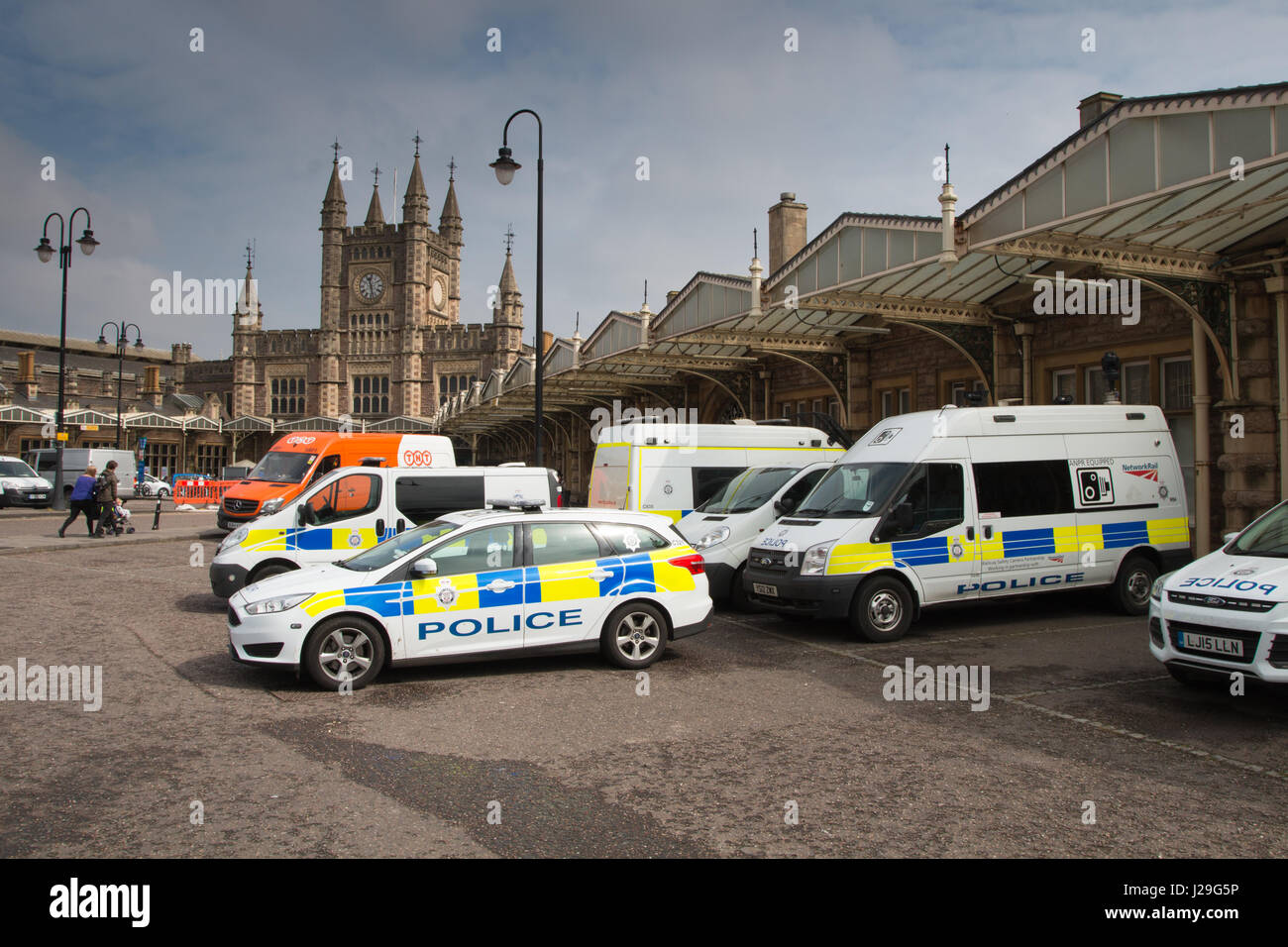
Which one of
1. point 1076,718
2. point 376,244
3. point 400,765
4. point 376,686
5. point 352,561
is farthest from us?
point 376,244

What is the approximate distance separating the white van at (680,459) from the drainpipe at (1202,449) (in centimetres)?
506

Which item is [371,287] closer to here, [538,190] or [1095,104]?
[538,190]

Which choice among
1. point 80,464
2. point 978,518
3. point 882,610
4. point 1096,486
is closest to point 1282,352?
point 1096,486

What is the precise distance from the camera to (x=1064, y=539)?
10.5m

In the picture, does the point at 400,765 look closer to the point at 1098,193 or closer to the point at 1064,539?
the point at 1064,539

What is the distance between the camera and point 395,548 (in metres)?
8.16

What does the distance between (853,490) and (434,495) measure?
18.1 feet

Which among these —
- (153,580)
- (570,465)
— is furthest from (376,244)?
(153,580)

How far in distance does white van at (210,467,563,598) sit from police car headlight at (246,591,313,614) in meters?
3.57

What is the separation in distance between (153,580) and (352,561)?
7827 mm

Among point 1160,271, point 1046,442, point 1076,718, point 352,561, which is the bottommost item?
point 1076,718

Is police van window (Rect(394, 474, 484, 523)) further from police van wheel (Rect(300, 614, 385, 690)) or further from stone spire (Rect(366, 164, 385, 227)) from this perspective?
stone spire (Rect(366, 164, 385, 227))

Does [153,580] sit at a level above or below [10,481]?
below

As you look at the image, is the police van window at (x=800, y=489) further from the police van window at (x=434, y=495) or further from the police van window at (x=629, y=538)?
the police van window at (x=434, y=495)
